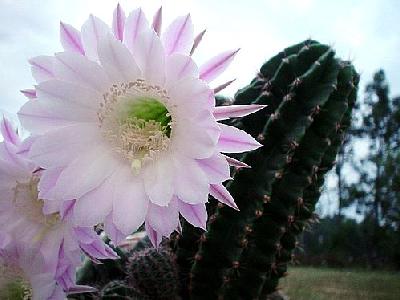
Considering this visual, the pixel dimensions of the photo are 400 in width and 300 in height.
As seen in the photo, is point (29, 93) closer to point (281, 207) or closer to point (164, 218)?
point (164, 218)

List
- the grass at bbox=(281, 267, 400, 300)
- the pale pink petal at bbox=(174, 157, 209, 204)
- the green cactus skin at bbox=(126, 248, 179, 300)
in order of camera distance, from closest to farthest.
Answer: the pale pink petal at bbox=(174, 157, 209, 204)
the green cactus skin at bbox=(126, 248, 179, 300)
the grass at bbox=(281, 267, 400, 300)

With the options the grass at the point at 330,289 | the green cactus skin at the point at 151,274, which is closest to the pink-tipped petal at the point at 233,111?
the green cactus skin at the point at 151,274

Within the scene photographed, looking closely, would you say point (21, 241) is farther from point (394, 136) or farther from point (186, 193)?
point (394, 136)

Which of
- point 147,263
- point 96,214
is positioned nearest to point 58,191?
point 96,214

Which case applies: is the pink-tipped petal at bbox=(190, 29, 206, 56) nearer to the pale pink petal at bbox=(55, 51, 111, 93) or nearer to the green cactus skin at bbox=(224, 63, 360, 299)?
the pale pink petal at bbox=(55, 51, 111, 93)

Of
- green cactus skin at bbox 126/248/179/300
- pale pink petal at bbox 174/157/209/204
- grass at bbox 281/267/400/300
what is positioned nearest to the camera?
pale pink petal at bbox 174/157/209/204

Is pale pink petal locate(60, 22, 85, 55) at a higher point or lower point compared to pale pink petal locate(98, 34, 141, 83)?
higher

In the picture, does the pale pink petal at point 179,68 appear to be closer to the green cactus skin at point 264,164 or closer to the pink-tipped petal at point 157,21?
the pink-tipped petal at point 157,21

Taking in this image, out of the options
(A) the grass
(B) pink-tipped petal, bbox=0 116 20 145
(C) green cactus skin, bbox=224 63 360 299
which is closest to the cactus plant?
(C) green cactus skin, bbox=224 63 360 299
